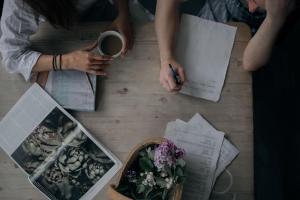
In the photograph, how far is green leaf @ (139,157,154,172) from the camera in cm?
87

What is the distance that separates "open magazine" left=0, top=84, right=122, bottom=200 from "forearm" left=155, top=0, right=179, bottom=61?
0.30 m

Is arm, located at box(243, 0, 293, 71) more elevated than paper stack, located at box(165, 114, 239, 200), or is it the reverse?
arm, located at box(243, 0, 293, 71)

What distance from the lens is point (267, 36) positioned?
1023mm

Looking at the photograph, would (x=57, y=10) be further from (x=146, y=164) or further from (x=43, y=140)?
(x=146, y=164)

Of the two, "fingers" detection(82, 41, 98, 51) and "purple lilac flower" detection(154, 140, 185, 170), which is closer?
"purple lilac flower" detection(154, 140, 185, 170)

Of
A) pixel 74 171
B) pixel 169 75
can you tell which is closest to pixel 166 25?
pixel 169 75

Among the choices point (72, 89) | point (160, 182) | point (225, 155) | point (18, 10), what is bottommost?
point (225, 155)

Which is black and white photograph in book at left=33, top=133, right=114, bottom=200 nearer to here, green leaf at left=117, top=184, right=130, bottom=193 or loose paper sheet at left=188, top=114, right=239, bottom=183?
green leaf at left=117, top=184, right=130, bottom=193

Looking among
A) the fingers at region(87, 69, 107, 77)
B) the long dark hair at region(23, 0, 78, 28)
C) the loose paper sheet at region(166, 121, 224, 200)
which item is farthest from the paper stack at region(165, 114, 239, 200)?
the long dark hair at region(23, 0, 78, 28)

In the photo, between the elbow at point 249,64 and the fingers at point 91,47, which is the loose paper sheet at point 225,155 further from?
the fingers at point 91,47

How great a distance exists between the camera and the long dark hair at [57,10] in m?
0.94

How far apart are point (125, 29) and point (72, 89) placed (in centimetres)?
21

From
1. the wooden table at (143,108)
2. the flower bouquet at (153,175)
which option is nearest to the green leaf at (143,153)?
the flower bouquet at (153,175)

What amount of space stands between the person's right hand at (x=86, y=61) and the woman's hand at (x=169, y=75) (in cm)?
15
